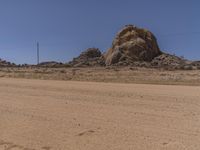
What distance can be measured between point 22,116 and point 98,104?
3.20m

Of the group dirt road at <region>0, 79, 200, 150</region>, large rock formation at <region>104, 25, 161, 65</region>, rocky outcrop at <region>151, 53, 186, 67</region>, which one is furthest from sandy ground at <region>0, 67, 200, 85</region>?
large rock formation at <region>104, 25, 161, 65</region>

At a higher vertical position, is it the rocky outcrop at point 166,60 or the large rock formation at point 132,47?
the large rock formation at point 132,47

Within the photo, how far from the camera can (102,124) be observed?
960 centimetres

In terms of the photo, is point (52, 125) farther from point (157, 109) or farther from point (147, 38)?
point (147, 38)

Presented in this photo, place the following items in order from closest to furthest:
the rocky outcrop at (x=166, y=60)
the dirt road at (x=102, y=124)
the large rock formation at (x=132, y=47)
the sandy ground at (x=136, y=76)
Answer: the dirt road at (x=102, y=124)
the sandy ground at (x=136, y=76)
the rocky outcrop at (x=166, y=60)
the large rock formation at (x=132, y=47)

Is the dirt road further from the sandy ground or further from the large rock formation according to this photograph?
the large rock formation

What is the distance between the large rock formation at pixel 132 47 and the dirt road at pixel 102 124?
37.4 meters

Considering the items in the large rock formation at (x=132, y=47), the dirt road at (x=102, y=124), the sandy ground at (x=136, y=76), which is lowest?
the dirt road at (x=102, y=124)

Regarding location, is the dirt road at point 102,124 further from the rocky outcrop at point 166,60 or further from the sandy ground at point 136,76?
the rocky outcrop at point 166,60

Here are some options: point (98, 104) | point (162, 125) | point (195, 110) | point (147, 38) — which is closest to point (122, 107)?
point (98, 104)

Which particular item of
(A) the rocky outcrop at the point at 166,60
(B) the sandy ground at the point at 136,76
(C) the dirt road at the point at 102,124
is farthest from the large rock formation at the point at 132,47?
(C) the dirt road at the point at 102,124

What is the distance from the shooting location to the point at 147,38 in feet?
178

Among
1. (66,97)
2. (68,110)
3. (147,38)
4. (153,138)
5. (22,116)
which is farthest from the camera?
(147,38)

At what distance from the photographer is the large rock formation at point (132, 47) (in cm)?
5241
